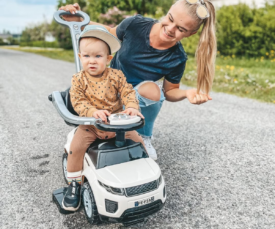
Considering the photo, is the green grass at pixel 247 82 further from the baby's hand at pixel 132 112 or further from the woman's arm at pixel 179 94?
the baby's hand at pixel 132 112

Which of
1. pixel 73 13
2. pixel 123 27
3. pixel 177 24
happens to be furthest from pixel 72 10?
pixel 177 24

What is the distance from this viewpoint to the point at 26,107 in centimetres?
443

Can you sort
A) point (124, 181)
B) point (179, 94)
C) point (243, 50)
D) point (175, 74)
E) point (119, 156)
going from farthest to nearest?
1. point (243, 50)
2. point (175, 74)
3. point (179, 94)
4. point (119, 156)
5. point (124, 181)

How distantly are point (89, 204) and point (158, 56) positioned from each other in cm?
122

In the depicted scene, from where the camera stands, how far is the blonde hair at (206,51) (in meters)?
1.98

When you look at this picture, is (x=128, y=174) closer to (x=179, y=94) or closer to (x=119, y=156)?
(x=119, y=156)

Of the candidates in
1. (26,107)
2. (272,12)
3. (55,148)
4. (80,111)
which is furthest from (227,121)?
(272,12)

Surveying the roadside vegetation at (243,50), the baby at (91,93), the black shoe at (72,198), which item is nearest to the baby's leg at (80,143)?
the baby at (91,93)

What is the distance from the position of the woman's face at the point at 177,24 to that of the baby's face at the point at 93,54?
47 cm

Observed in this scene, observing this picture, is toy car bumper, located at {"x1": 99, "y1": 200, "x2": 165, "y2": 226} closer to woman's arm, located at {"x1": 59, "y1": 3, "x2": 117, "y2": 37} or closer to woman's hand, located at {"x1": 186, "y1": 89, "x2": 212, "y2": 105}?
woman's hand, located at {"x1": 186, "y1": 89, "x2": 212, "y2": 105}

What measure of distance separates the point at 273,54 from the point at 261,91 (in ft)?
12.5

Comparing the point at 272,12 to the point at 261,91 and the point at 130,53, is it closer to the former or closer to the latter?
the point at 261,91

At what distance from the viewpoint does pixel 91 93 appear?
6.04ft

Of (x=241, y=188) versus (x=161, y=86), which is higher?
(x=161, y=86)
